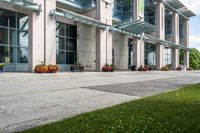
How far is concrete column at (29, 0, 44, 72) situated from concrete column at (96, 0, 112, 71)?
9.99 m

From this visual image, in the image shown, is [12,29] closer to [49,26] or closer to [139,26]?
[49,26]

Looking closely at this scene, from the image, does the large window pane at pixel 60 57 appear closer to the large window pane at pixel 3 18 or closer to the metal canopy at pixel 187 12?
the large window pane at pixel 3 18

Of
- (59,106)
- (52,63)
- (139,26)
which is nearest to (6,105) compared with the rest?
(59,106)

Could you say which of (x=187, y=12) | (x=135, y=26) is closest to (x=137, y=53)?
(x=135, y=26)

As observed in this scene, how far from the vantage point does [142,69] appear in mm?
42406

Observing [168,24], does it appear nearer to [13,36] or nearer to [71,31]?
A: [71,31]

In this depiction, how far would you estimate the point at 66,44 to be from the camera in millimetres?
34562

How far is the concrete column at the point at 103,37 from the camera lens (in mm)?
34562

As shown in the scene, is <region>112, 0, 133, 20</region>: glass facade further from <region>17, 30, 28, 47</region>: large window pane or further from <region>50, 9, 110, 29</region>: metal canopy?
<region>17, 30, 28, 47</region>: large window pane

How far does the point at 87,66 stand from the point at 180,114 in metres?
30.8

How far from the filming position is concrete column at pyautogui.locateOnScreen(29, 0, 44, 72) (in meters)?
25.2

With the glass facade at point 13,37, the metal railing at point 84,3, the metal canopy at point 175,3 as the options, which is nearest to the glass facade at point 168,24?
the metal canopy at point 175,3

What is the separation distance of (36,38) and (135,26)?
60.7ft

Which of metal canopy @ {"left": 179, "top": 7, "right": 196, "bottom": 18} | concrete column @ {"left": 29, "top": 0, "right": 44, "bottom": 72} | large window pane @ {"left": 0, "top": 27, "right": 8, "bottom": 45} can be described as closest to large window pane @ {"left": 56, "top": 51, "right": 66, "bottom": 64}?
concrete column @ {"left": 29, "top": 0, "right": 44, "bottom": 72}
